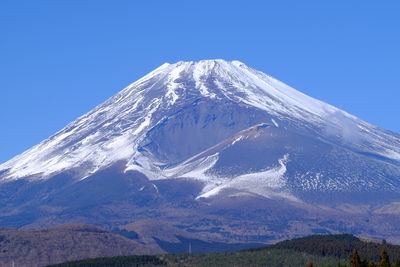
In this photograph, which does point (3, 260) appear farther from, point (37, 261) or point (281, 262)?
point (281, 262)

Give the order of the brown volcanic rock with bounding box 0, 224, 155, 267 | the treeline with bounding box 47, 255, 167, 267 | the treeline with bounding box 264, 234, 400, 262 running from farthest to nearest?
the brown volcanic rock with bounding box 0, 224, 155, 267, the treeline with bounding box 47, 255, 167, 267, the treeline with bounding box 264, 234, 400, 262

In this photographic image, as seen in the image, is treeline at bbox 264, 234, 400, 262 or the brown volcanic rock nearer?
treeline at bbox 264, 234, 400, 262

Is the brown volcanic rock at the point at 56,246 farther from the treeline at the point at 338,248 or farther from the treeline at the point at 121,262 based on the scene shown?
the treeline at the point at 338,248

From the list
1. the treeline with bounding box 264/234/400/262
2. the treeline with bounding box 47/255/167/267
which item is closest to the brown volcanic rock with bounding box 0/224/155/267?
the treeline with bounding box 47/255/167/267

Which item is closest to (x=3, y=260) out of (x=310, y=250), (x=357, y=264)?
(x=310, y=250)

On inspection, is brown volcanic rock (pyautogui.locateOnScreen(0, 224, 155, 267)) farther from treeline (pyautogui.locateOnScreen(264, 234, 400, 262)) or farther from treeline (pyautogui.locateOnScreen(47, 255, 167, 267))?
treeline (pyautogui.locateOnScreen(264, 234, 400, 262))

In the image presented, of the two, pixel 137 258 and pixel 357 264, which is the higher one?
pixel 137 258

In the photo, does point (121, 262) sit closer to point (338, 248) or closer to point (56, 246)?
point (338, 248)

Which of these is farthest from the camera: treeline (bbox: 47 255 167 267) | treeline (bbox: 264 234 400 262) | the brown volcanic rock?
the brown volcanic rock
